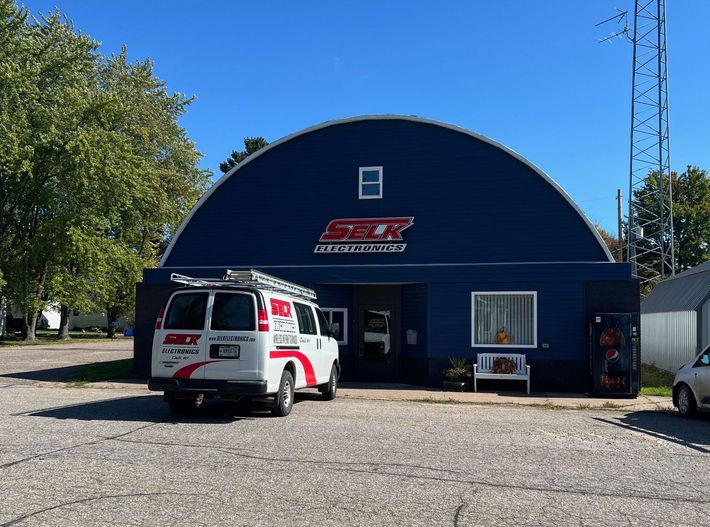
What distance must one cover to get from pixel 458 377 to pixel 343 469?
10159 millimetres

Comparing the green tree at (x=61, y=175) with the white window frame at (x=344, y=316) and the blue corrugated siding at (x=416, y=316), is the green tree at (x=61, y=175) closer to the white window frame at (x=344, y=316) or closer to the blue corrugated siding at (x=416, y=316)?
the white window frame at (x=344, y=316)

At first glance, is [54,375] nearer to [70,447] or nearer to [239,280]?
[239,280]

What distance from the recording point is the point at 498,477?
24.4 feet

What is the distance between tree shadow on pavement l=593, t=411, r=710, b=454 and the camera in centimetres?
1014

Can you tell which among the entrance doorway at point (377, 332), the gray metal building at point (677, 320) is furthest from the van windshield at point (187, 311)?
the gray metal building at point (677, 320)

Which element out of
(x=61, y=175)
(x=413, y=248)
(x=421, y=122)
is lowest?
(x=413, y=248)

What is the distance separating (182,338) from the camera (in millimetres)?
11312

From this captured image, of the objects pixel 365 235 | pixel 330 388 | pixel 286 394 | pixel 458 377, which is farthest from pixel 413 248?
pixel 286 394

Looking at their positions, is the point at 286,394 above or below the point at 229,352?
below

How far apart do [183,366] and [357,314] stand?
918 centimetres

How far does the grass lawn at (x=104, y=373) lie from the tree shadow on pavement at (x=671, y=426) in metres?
13.2

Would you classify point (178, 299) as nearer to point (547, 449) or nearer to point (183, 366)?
point (183, 366)

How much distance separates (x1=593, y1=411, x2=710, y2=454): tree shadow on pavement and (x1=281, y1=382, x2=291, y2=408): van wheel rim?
5.79 metres

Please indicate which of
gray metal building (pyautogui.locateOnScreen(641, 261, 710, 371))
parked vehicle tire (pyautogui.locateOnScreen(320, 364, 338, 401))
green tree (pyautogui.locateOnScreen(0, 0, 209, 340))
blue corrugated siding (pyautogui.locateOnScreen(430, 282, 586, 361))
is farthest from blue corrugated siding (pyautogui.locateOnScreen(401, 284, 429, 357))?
green tree (pyautogui.locateOnScreen(0, 0, 209, 340))
